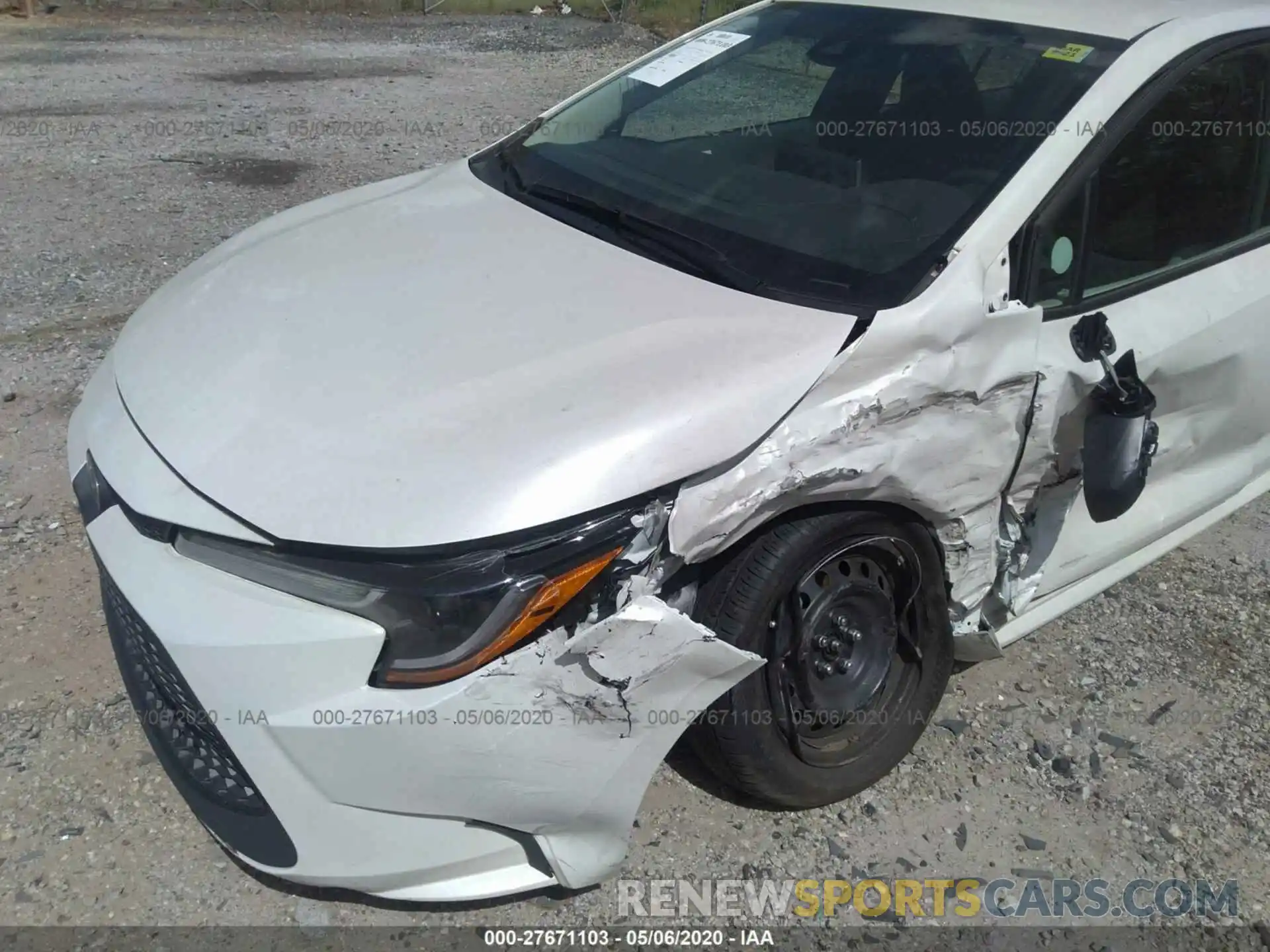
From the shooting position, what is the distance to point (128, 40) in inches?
456

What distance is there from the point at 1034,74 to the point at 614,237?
1102 mm

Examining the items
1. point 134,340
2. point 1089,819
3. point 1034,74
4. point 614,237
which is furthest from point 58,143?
point 1089,819

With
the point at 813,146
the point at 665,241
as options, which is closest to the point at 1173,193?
the point at 813,146

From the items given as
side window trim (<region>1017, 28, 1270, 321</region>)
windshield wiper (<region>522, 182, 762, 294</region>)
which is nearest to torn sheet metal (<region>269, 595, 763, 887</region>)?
windshield wiper (<region>522, 182, 762, 294</region>)

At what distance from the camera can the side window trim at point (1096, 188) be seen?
2279 mm

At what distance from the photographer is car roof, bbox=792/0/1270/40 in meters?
2.60

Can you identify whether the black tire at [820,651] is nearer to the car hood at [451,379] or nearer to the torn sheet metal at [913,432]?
the torn sheet metal at [913,432]

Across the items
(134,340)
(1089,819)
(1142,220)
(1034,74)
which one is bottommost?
(1089,819)

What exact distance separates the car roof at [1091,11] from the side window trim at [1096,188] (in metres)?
0.13

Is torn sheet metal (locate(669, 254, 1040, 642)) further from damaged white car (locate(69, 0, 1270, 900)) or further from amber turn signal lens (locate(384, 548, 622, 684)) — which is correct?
amber turn signal lens (locate(384, 548, 622, 684))

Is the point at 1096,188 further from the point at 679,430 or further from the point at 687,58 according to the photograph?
the point at 687,58

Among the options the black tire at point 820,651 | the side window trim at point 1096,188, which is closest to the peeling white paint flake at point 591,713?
the black tire at point 820,651

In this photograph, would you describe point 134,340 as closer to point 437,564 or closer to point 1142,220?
point 437,564

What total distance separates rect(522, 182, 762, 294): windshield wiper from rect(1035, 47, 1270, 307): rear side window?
0.68m
